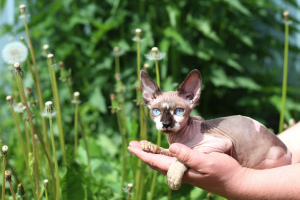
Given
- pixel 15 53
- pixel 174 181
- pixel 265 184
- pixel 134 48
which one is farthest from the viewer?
pixel 134 48

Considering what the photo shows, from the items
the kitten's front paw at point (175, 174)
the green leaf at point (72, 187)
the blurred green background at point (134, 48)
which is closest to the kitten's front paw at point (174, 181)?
the kitten's front paw at point (175, 174)

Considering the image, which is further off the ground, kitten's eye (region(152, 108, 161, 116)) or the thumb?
kitten's eye (region(152, 108, 161, 116))

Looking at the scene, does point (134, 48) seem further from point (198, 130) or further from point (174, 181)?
point (174, 181)

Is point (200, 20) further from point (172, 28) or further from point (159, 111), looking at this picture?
point (159, 111)

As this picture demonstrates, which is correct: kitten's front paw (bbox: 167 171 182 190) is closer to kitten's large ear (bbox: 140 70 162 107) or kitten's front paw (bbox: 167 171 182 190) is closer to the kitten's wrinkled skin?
the kitten's wrinkled skin

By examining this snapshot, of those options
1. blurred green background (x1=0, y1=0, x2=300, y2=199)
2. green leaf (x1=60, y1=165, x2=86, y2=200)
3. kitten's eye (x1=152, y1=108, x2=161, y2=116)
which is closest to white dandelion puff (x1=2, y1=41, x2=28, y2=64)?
green leaf (x1=60, y1=165, x2=86, y2=200)

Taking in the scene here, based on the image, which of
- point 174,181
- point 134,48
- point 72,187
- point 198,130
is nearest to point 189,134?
point 198,130

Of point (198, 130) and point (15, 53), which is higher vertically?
point (15, 53)

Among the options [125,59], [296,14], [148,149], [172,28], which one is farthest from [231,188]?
[296,14]
